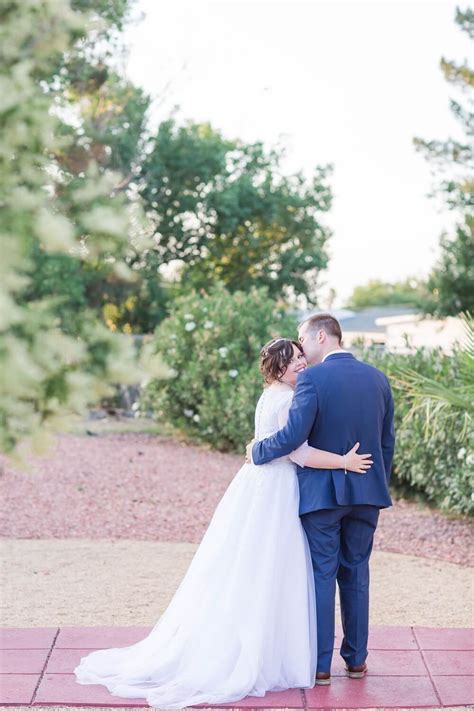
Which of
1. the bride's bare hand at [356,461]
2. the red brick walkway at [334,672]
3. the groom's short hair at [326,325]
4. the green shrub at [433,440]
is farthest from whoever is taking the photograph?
the green shrub at [433,440]

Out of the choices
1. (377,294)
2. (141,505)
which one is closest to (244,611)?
(141,505)

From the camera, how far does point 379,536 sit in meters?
9.82

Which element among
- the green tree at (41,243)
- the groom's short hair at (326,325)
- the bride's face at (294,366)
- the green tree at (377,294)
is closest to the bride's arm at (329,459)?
the bride's face at (294,366)

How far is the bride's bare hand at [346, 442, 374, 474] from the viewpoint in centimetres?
508

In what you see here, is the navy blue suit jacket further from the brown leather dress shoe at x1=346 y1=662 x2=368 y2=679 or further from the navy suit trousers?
the brown leather dress shoe at x1=346 y1=662 x2=368 y2=679

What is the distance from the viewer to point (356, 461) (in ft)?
16.7

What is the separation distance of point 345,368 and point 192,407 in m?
11.0

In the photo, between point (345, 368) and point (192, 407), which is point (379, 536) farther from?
point (192, 407)

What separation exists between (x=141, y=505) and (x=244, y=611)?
590 cm

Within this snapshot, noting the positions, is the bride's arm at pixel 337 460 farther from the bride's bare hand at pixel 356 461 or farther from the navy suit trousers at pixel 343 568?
the navy suit trousers at pixel 343 568

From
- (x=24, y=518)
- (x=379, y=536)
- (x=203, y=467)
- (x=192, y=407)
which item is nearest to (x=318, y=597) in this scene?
(x=379, y=536)

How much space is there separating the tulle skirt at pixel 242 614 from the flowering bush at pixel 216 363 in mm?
8868

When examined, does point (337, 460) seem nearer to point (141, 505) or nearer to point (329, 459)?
point (329, 459)

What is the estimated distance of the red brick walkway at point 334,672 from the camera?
4973mm
